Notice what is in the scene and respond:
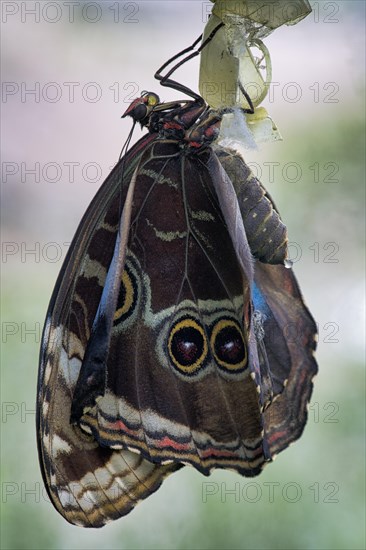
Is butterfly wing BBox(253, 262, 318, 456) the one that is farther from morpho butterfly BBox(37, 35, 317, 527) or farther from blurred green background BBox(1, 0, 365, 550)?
blurred green background BBox(1, 0, 365, 550)

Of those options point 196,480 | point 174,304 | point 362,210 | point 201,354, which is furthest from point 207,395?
point 362,210

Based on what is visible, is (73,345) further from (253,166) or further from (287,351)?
(253,166)

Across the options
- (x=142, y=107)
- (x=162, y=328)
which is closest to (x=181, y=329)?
(x=162, y=328)

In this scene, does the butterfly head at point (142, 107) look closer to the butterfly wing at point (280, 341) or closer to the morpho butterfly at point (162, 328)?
the morpho butterfly at point (162, 328)

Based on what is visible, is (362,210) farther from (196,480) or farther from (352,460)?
(196,480)

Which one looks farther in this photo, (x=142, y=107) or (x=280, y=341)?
(x=280, y=341)

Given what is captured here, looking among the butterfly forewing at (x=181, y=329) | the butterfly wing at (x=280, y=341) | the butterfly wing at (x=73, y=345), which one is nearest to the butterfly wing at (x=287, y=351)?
the butterfly wing at (x=280, y=341)
